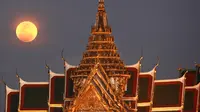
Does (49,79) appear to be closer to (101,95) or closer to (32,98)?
(32,98)

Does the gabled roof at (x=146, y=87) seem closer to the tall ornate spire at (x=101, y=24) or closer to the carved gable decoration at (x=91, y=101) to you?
the tall ornate spire at (x=101, y=24)

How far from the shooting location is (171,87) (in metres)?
62.1

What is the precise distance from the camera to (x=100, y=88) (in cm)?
5697

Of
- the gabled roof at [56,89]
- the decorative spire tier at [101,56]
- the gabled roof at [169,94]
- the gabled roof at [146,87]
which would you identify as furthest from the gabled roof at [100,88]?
the gabled roof at [56,89]

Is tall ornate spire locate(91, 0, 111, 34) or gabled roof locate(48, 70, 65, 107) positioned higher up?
tall ornate spire locate(91, 0, 111, 34)

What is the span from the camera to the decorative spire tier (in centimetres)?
5875

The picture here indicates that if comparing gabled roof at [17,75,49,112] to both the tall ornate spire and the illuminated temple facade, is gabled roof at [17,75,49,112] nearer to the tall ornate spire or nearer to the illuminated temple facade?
the illuminated temple facade

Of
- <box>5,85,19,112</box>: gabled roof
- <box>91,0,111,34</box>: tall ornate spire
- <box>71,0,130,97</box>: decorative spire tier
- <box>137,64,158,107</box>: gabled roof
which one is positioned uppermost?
<box>91,0,111,34</box>: tall ornate spire

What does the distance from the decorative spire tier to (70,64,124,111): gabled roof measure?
1302mm

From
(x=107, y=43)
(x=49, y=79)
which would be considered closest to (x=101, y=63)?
(x=107, y=43)

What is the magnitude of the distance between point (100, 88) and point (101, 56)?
2285 millimetres

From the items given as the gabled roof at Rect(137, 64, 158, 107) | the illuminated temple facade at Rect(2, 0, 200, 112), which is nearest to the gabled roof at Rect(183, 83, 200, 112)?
the illuminated temple facade at Rect(2, 0, 200, 112)

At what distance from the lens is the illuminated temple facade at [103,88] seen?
187 feet

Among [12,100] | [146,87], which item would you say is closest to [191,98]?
[146,87]
